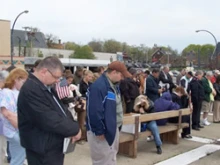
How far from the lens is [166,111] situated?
22.3 ft

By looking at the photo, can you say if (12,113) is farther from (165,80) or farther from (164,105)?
(165,80)

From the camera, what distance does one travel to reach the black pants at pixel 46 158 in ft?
9.27

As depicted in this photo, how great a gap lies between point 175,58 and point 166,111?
75198 millimetres

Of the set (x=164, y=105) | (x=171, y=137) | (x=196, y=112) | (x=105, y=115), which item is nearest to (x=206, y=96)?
(x=196, y=112)

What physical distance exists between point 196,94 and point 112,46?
259 ft

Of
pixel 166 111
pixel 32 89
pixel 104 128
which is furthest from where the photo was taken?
pixel 166 111

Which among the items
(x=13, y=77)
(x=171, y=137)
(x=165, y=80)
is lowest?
(x=171, y=137)

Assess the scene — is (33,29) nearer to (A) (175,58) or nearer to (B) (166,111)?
(A) (175,58)

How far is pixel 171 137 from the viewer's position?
733 cm

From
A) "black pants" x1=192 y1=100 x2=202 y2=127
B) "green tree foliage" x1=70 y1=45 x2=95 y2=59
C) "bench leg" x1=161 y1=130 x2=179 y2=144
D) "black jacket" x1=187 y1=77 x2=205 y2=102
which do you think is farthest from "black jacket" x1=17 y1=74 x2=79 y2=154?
"green tree foliage" x1=70 y1=45 x2=95 y2=59

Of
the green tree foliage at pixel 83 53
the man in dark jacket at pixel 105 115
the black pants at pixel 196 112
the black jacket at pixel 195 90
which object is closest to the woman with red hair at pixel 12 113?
the man in dark jacket at pixel 105 115

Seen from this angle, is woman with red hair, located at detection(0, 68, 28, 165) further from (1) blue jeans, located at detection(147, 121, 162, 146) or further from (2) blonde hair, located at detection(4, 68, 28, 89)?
(1) blue jeans, located at detection(147, 121, 162, 146)

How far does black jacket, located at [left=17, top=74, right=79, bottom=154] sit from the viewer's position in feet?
8.91

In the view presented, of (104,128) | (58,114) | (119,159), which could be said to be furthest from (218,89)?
(58,114)
